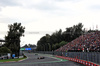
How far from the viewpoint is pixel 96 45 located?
42.6 meters

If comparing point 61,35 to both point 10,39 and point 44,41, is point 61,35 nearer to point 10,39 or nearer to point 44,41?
point 44,41

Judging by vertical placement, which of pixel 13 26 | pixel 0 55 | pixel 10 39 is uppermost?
pixel 13 26

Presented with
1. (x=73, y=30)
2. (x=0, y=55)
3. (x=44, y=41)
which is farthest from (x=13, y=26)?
(x=44, y=41)

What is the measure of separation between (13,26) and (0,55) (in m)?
22.5

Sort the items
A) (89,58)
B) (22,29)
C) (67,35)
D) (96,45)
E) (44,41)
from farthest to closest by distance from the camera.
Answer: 1. (44,41)
2. (67,35)
3. (22,29)
4. (96,45)
5. (89,58)

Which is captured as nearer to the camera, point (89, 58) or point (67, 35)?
point (89, 58)

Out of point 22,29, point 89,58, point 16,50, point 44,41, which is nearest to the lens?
point 89,58

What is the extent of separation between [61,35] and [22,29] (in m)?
65.8

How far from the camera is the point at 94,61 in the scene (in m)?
22.9

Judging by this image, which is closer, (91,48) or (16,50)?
(91,48)

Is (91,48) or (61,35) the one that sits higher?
(61,35)

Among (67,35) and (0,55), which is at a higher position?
(67,35)

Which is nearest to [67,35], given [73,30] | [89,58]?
[73,30]

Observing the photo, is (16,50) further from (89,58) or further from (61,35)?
(61,35)
